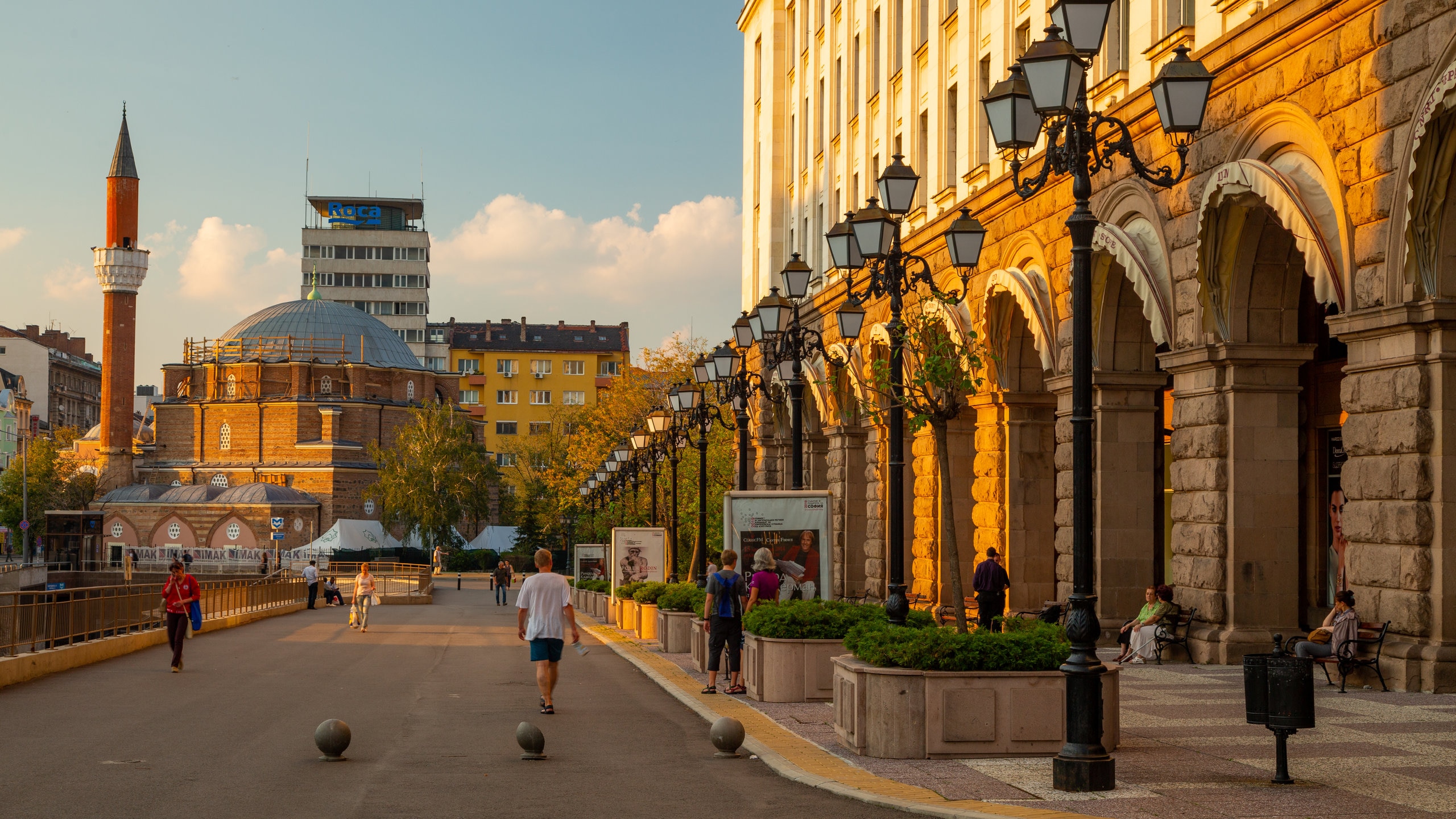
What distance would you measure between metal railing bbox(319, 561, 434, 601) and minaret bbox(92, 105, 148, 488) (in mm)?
26782

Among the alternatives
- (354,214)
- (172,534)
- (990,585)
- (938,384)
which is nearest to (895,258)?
(938,384)

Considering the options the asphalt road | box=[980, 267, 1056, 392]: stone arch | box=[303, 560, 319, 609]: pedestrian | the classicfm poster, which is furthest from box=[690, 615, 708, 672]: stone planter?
box=[303, 560, 319, 609]: pedestrian

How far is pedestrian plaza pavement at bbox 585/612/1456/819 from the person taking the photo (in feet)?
28.9

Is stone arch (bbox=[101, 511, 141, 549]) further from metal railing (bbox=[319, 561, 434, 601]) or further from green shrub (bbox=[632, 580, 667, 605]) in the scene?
green shrub (bbox=[632, 580, 667, 605])

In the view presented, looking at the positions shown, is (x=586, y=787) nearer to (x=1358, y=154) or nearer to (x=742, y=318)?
(x=1358, y=154)

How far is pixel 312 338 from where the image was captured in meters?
116

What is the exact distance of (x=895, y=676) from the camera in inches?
433

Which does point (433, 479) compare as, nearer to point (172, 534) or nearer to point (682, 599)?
point (172, 534)

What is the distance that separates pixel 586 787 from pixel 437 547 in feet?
308

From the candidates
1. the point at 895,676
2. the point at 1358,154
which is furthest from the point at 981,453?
the point at 895,676

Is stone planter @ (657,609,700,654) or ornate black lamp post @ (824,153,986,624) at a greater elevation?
ornate black lamp post @ (824,153,986,624)

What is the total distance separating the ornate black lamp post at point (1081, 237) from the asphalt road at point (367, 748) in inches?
57.6

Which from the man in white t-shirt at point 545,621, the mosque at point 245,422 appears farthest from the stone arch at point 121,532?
the man in white t-shirt at point 545,621

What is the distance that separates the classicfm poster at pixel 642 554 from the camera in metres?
34.7
